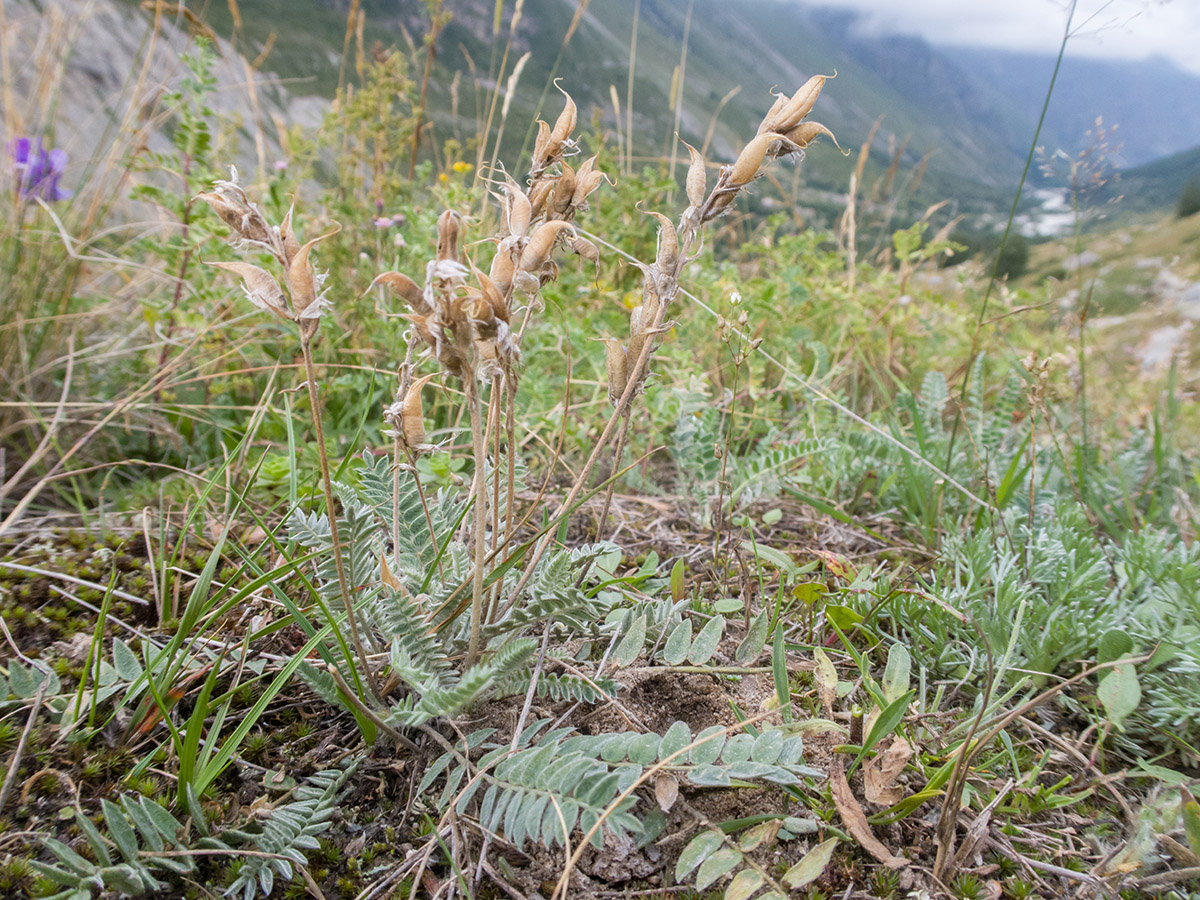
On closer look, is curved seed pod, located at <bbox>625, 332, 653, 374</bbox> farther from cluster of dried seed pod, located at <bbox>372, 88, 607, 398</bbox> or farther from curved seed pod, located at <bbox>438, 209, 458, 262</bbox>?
curved seed pod, located at <bbox>438, 209, 458, 262</bbox>

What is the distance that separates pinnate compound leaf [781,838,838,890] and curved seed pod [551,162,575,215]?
3.39 ft

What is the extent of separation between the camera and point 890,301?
3.36 m

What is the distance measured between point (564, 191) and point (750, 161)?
0.28m

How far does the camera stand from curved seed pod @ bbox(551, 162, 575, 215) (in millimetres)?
1025

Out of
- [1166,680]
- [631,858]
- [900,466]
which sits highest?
[900,466]

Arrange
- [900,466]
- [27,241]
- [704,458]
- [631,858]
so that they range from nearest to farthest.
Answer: [631,858], [704,458], [900,466], [27,241]

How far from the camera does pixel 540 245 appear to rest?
36.3 inches

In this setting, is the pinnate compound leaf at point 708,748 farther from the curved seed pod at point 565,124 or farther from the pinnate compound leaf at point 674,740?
the curved seed pod at point 565,124

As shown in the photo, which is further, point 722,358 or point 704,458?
point 722,358

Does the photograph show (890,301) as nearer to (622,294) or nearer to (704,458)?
(622,294)

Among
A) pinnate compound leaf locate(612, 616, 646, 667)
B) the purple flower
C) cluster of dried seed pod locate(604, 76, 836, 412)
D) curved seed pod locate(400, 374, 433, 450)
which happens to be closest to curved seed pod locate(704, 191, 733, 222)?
cluster of dried seed pod locate(604, 76, 836, 412)

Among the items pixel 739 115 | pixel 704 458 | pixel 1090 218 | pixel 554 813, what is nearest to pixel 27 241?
pixel 704 458

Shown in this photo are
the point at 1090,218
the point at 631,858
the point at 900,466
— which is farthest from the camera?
the point at 1090,218

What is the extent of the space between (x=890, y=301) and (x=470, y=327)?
3.03 m
